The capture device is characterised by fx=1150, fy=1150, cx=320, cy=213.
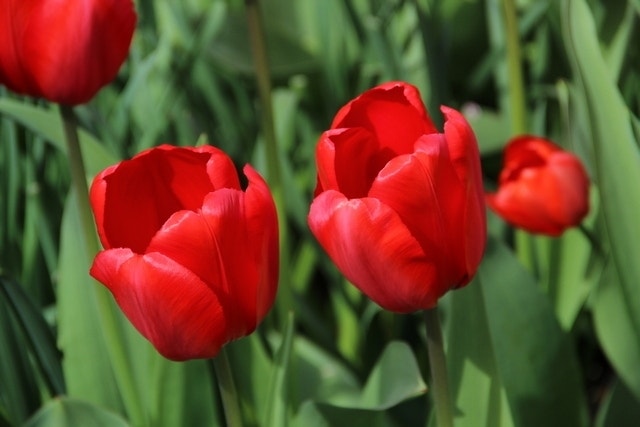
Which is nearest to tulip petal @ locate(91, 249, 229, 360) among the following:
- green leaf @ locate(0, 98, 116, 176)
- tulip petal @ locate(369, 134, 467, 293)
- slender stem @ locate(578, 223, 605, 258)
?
tulip petal @ locate(369, 134, 467, 293)

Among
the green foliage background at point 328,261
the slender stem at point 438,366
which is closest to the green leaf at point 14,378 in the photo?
the green foliage background at point 328,261

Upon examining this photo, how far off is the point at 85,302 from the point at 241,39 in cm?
60

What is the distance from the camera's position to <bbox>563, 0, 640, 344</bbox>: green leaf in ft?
2.51

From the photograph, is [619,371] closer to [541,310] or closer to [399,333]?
[541,310]

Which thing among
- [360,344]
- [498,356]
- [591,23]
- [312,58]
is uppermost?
[591,23]

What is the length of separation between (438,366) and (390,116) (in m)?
0.14

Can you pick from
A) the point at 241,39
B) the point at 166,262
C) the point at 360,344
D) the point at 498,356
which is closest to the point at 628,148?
the point at 498,356

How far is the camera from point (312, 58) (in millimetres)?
1533

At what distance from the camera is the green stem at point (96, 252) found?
758 millimetres

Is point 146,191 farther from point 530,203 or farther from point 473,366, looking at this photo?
point 530,203

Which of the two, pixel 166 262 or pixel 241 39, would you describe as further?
pixel 241 39

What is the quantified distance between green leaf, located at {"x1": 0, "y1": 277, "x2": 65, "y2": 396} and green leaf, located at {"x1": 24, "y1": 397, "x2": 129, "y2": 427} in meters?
0.08

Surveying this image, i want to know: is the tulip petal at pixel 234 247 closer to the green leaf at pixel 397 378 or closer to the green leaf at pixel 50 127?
the green leaf at pixel 397 378

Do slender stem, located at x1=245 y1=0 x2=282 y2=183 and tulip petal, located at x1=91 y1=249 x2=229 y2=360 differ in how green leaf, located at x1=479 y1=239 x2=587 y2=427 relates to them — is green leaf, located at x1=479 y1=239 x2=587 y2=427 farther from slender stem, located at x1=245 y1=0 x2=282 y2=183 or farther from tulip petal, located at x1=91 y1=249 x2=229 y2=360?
tulip petal, located at x1=91 y1=249 x2=229 y2=360
